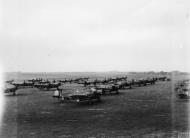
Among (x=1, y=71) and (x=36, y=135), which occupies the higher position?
(x=1, y=71)

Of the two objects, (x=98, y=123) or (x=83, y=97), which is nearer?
(x=98, y=123)

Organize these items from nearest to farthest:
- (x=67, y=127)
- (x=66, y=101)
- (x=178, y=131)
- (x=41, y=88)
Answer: (x=178, y=131)
(x=67, y=127)
(x=66, y=101)
(x=41, y=88)

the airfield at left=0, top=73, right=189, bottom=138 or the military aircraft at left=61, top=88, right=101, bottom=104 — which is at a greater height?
the military aircraft at left=61, top=88, right=101, bottom=104

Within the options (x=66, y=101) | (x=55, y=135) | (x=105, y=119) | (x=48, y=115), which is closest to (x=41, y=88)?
(x=66, y=101)

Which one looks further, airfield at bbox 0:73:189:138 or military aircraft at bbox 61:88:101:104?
military aircraft at bbox 61:88:101:104

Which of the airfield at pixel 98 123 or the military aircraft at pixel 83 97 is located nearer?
the airfield at pixel 98 123

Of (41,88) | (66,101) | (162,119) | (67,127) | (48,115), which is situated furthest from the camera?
(41,88)

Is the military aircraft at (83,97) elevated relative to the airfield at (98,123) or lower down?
elevated

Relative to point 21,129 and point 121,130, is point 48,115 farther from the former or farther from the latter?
point 121,130

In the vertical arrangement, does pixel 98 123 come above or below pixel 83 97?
below

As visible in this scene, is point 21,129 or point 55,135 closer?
point 55,135
